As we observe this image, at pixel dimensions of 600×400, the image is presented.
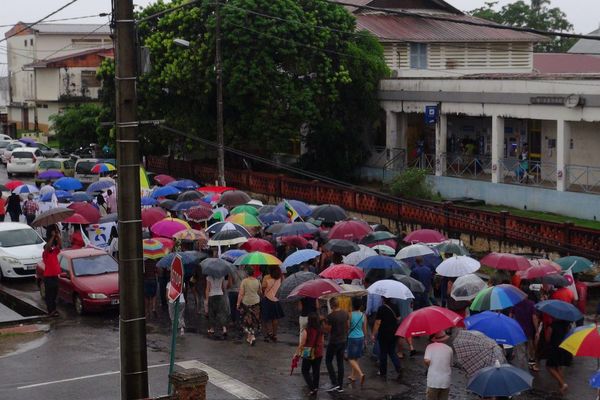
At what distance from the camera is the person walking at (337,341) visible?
15.1 meters

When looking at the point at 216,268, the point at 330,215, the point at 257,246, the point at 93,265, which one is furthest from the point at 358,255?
the point at 93,265

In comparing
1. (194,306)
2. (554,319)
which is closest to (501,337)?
(554,319)

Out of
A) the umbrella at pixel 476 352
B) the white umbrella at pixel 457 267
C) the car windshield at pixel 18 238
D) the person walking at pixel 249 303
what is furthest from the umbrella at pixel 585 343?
the car windshield at pixel 18 238

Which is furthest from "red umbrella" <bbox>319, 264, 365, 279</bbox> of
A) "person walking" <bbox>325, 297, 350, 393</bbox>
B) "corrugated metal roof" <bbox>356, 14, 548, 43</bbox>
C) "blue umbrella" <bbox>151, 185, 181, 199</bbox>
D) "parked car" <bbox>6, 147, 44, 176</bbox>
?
"parked car" <bbox>6, 147, 44, 176</bbox>

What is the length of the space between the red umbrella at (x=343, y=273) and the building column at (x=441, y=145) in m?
23.4

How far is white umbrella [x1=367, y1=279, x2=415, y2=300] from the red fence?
27.8 ft

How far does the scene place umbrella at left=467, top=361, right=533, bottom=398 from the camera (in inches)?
444

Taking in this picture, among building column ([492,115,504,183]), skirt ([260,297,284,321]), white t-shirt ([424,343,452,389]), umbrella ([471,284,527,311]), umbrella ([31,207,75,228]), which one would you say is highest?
building column ([492,115,504,183])

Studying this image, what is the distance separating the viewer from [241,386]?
614 inches

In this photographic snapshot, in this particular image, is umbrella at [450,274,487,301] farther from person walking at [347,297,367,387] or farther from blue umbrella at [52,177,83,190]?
blue umbrella at [52,177,83,190]

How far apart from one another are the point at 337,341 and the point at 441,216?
1498 centimetres

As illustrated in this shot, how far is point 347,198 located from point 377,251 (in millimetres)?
14200

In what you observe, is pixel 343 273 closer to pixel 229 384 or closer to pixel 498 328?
pixel 229 384

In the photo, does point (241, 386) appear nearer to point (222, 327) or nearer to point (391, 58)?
point (222, 327)
